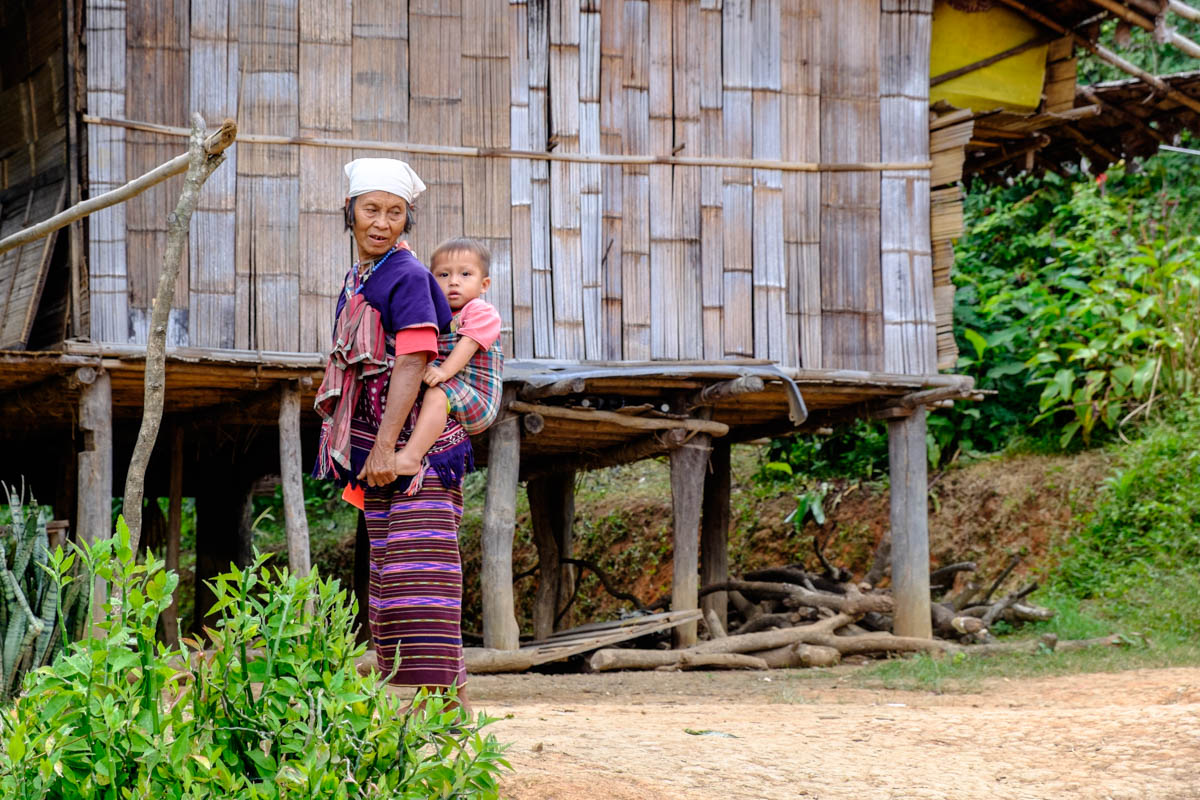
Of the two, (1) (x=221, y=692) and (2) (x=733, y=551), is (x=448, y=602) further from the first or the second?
(2) (x=733, y=551)

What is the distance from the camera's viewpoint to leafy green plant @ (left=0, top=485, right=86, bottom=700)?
5.45 metres

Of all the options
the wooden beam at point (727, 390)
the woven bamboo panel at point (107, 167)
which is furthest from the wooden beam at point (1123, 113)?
the woven bamboo panel at point (107, 167)

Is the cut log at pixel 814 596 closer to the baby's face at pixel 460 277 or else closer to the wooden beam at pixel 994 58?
the wooden beam at pixel 994 58

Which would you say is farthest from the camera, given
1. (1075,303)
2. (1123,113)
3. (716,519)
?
(1075,303)

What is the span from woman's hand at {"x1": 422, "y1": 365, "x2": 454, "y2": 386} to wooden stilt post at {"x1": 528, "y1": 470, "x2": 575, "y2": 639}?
7593 millimetres

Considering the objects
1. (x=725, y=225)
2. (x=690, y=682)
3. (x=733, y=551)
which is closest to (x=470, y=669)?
(x=690, y=682)

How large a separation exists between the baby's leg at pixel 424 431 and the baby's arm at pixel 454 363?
3cm

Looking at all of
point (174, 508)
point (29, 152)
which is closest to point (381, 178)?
point (29, 152)

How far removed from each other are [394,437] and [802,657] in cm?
609

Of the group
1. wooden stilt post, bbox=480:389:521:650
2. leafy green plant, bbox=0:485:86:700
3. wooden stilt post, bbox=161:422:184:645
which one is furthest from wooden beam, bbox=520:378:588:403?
leafy green plant, bbox=0:485:86:700

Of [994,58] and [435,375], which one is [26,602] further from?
[994,58]

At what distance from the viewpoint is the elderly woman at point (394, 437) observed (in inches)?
141

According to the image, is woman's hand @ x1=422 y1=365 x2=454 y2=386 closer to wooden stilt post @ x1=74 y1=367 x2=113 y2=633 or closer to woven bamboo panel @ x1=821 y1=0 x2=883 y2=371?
wooden stilt post @ x1=74 y1=367 x2=113 y2=633

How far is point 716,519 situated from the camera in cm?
1166
